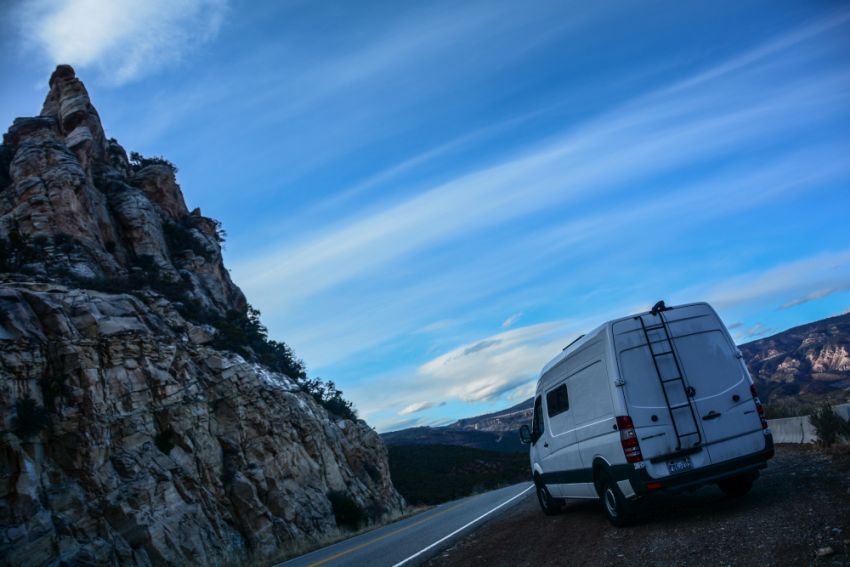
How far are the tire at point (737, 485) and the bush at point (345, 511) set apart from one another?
82.8 feet

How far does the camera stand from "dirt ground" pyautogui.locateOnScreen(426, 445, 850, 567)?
602 cm

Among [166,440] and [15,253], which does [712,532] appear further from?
[15,253]

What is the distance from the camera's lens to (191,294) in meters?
38.0

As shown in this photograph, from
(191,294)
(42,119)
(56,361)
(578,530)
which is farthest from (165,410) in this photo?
(42,119)

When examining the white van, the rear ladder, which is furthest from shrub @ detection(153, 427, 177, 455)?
the rear ladder

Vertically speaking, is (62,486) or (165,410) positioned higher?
(165,410)

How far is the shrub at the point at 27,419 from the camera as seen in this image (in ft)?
59.8

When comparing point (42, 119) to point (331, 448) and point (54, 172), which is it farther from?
point (331, 448)

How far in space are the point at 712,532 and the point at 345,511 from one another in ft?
91.1

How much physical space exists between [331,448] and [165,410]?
47.5ft

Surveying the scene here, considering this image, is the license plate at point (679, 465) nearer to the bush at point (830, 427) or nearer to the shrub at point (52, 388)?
the bush at point (830, 427)

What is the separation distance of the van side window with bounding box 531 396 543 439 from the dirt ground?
170 centimetres

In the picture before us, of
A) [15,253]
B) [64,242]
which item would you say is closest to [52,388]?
[15,253]

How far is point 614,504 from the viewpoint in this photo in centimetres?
901
